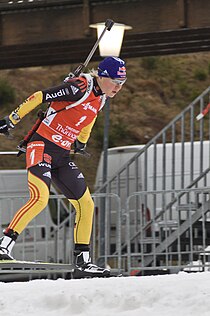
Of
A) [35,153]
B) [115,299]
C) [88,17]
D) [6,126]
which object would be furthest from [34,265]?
[88,17]

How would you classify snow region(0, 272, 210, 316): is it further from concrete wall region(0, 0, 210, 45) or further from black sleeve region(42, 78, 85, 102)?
concrete wall region(0, 0, 210, 45)

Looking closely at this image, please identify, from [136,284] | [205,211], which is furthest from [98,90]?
[205,211]

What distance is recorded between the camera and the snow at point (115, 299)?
8523 mm

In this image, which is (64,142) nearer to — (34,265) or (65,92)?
(65,92)

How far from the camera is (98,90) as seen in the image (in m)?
11.5

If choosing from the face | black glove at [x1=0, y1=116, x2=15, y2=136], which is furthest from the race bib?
the face

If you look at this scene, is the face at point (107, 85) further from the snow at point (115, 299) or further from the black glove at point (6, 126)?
the snow at point (115, 299)

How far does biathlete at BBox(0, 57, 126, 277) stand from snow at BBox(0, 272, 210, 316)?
193 cm

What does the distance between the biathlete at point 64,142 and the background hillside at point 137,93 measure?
32527 mm

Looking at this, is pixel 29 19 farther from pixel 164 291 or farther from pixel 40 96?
pixel 164 291

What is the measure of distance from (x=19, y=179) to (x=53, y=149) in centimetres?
1026

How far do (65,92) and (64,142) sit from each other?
531mm

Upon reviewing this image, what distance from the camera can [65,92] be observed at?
11.2 meters

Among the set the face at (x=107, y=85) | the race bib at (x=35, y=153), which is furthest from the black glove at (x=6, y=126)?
the face at (x=107, y=85)
